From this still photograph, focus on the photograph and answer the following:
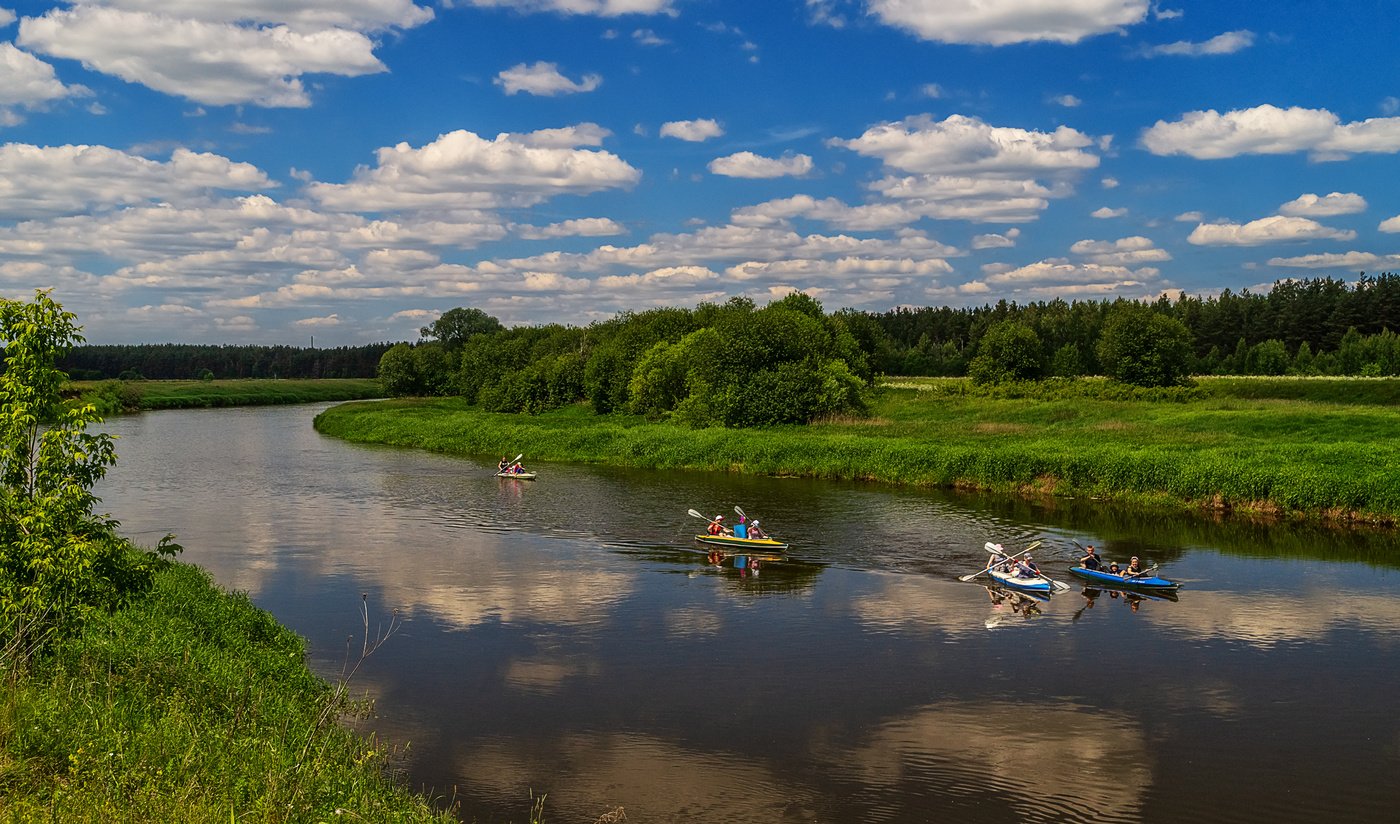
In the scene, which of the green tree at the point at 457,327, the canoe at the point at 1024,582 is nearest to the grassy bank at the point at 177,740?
the canoe at the point at 1024,582

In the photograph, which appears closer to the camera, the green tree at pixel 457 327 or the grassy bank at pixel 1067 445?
the grassy bank at pixel 1067 445

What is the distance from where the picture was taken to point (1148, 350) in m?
96.5

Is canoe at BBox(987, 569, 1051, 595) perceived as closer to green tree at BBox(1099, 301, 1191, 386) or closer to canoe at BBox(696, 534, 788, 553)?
canoe at BBox(696, 534, 788, 553)

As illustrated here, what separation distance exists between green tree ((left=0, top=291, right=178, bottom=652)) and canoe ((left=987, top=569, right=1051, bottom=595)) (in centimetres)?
2498

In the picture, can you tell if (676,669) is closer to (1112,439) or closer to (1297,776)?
(1297,776)

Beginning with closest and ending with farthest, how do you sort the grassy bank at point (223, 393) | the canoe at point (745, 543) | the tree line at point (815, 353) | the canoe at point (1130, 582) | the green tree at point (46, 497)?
the green tree at point (46, 497), the canoe at point (1130, 582), the canoe at point (745, 543), the tree line at point (815, 353), the grassy bank at point (223, 393)

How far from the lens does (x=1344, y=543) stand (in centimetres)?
3888

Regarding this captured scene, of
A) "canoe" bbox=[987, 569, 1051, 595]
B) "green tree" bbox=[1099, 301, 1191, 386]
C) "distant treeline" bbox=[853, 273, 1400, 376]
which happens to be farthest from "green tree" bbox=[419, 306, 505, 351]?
"canoe" bbox=[987, 569, 1051, 595]

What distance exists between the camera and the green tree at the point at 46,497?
44.2 ft

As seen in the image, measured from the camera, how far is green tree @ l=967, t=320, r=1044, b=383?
111562 mm

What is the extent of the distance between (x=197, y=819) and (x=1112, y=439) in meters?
55.5

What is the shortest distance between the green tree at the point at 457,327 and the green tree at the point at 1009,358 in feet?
323

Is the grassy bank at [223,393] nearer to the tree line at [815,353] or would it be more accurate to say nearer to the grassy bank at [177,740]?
the tree line at [815,353]

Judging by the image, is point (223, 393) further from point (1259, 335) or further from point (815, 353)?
point (1259, 335)
